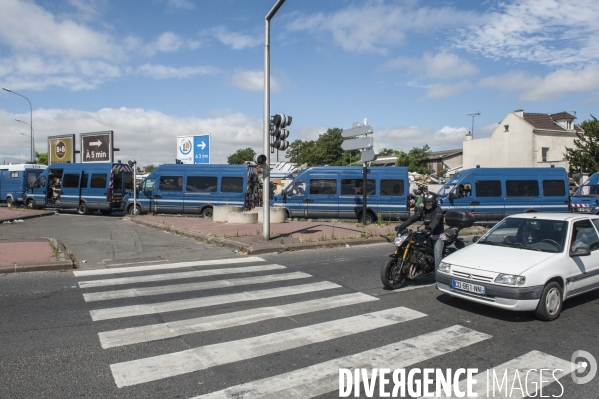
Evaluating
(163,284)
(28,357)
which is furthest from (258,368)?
(163,284)

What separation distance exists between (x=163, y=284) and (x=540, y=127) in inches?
1780

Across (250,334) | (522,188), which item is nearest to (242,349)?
(250,334)

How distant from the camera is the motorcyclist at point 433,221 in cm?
792

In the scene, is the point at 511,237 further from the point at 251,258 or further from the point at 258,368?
the point at 251,258

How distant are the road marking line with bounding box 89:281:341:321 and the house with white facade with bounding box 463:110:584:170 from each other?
127 ft

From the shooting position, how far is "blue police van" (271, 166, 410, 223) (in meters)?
19.1

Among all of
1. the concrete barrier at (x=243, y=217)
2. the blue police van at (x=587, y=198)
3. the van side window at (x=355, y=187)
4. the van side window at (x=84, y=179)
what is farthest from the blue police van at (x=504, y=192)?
the van side window at (x=84, y=179)

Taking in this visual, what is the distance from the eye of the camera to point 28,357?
15.7ft

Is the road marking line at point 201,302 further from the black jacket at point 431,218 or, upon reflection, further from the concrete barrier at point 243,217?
the concrete barrier at point 243,217

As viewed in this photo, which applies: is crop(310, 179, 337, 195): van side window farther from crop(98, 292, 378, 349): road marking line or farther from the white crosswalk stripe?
crop(98, 292, 378, 349): road marking line

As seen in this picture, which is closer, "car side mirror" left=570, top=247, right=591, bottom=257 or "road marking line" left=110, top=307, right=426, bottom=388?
"road marking line" left=110, top=307, right=426, bottom=388

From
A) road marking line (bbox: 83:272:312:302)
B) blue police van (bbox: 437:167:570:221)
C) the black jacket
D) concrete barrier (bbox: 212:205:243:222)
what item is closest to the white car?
the black jacket

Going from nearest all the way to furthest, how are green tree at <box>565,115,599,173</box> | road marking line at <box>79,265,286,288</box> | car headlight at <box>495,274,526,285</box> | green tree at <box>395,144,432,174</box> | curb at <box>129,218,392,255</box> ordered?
1. car headlight at <box>495,274,526,285</box>
2. road marking line at <box>79,265,286,288</box>
3. curb at <box>129,218,392,255</box>
4. green tree at <box>565,115,599,173</box>
5. green tree at <box>395,144,432,174</box>

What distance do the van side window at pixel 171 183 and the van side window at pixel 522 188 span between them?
47.4 feet
